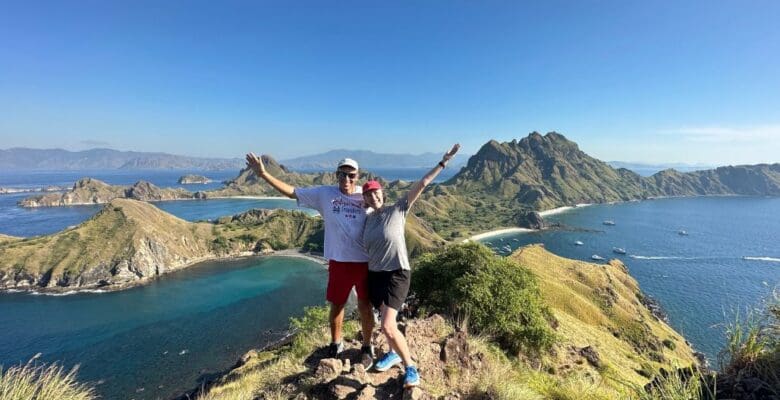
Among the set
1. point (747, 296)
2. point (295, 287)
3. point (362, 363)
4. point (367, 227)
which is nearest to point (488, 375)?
point (362, 363)

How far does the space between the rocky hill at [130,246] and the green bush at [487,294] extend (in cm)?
9574

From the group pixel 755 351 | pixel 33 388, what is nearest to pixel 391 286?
pixel 33 388

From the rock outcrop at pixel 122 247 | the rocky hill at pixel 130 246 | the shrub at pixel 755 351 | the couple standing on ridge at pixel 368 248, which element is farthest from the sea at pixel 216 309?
the couple standing on ridge at pixel 368 248

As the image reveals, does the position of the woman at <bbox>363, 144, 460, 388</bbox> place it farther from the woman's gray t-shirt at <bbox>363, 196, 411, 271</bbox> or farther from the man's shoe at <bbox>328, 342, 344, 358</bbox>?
the man's shoe at <bbox>328, 342, 344, 358</bbox>

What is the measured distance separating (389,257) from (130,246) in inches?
5189

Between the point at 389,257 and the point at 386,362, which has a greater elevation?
the point at 389,257

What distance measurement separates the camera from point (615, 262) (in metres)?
94.3

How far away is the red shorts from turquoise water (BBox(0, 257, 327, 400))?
182 ft

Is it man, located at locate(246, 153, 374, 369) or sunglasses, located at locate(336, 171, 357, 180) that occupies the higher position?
sunglasses, located at locate(336, 171, 357, 180)

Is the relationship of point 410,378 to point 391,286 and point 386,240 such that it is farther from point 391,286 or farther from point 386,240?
point 386,240

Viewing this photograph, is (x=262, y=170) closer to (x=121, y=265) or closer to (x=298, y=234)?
(x=121, y=265)

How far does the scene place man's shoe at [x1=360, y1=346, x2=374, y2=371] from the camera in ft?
23.7

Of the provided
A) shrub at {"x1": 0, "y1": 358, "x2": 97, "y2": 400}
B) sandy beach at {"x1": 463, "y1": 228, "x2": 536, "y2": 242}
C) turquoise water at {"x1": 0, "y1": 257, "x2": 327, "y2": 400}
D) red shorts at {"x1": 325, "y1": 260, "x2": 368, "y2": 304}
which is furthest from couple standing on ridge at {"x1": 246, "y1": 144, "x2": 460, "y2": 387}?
sandy beach at {"x1": 463, "y1": 228, "x2": 536, "y2": 242}

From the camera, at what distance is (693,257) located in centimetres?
12256
